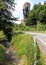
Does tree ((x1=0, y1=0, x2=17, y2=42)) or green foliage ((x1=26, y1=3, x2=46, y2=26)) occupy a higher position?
tree ((x1=0, y1=0, x2=17, y2=42))

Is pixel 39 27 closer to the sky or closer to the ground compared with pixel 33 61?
closer to the ground

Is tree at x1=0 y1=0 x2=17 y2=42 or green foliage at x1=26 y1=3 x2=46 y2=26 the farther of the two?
green foliage at x1=26 y1=3 x2=46 y2=26

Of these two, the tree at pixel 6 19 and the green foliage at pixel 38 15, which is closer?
the tree at pixel 6 19

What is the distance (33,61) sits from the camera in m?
18.4

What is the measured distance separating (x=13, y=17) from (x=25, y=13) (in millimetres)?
70137

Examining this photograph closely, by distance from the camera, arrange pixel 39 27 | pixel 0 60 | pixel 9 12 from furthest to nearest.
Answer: pixel 39 27
pixel 9 12
pixel 0 60

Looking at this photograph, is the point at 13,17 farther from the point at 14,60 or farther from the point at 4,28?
the point at 14,60

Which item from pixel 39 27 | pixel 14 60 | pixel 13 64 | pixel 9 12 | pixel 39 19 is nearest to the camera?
pixel 13 64

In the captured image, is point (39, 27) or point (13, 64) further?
point (39, 27)

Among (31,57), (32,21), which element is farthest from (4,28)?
Answer: (32,21)

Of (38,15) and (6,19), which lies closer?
(6,19)

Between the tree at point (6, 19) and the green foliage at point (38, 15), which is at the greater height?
the tree at point (6, 19)

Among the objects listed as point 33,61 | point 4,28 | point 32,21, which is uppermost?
point 33,61

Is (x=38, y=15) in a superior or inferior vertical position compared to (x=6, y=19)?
inferior
